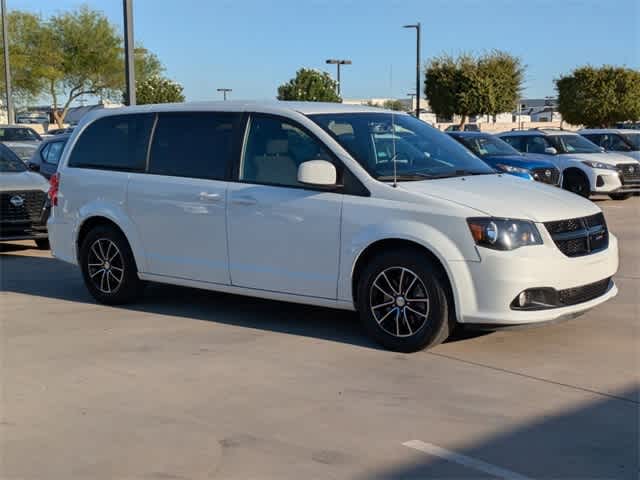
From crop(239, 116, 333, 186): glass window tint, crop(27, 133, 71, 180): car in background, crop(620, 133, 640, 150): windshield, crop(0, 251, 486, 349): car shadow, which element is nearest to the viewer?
crop(239, 116, 333, 186): glass window tint

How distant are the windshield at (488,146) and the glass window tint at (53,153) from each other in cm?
756

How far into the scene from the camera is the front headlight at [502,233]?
249 inches

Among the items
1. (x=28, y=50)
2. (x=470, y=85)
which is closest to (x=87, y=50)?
(x=28, y=50)

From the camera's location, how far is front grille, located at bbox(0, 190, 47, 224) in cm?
1214

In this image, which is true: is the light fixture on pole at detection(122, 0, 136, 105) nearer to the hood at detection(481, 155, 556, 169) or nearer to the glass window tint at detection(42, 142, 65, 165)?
the glass window tint at detection(42, 142, 65, 165)

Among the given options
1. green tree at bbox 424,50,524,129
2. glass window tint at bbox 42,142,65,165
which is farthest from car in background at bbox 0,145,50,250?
green tree at bbox 424,50,524,129

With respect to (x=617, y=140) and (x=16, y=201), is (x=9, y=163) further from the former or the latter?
(x=617, y=140)

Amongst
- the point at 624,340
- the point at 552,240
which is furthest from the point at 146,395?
the point at 624,340

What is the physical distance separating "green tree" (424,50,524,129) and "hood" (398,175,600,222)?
126 feet

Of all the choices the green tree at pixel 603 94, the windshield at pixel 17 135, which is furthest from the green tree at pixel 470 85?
the windshield at pixel 17 135

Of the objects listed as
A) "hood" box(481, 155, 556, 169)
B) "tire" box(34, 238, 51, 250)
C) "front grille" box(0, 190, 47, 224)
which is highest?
"hood" box(481, 155, 556, 169)

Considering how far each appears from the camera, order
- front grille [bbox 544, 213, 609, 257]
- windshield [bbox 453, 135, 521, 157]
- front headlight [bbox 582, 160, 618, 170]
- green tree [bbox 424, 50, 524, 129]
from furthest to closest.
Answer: green tree [bbox 424, 50, 524, 129] → front headlight [bbox 582, 160, 618, 170] → windshield [bbox 453, 135, 521, 157] → front grille [bbox 544, 213, 609, 257]

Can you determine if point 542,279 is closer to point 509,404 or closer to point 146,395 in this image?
point 509,404

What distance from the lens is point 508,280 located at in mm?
6297
